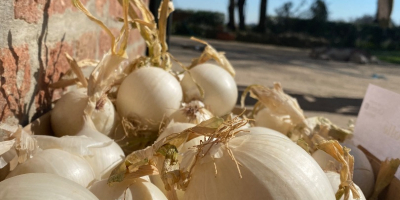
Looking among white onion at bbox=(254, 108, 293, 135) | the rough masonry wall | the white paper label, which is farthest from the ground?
the rough masonry wall

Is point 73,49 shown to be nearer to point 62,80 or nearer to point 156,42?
point 62,80

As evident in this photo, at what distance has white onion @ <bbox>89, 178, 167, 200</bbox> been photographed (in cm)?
62

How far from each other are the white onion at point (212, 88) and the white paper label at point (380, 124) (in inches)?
16.1

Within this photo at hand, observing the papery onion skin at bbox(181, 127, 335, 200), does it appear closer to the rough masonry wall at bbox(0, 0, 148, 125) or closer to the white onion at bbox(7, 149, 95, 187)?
the white onion at bbox(7, 149, 95, 187)

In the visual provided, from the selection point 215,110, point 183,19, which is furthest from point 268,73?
point 183,19

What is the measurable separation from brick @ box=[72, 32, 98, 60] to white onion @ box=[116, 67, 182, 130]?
0.24 meters

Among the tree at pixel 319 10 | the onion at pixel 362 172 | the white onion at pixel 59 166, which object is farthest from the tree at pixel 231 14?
the white onion at pixel 59 166

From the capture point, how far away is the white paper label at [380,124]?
3.51 feet

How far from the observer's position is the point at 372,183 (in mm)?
984

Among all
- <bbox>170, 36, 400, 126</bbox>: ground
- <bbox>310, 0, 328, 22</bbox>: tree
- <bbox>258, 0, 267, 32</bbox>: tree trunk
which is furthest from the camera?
<bbox>310, 0, 328, 22</bbox>: tree

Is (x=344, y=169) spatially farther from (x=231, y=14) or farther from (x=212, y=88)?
(x=231, y=14)

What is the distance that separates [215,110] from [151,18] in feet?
1.14

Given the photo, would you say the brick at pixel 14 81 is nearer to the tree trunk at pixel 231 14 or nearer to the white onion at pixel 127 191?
the white onion at pixel 127 191

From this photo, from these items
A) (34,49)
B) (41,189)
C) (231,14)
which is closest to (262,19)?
(231,14)
